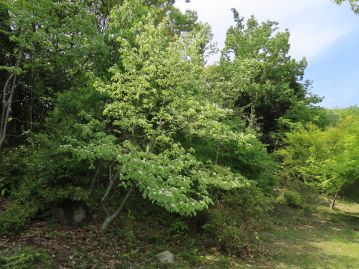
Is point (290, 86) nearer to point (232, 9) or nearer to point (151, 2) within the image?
point (232, 9)

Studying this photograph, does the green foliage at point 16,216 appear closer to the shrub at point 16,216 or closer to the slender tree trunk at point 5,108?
the shrub at point 16,216

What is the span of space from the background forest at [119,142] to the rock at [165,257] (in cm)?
39

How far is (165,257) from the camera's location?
9.38m

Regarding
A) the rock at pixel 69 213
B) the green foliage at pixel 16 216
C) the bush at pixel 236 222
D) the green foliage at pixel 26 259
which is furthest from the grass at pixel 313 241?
the green foliage at pixel 16 216

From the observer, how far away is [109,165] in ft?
34.9

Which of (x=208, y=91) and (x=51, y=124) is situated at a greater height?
(x=208, y=91)

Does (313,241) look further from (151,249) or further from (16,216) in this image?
(16,216)

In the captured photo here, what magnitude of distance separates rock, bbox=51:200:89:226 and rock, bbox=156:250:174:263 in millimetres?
2467

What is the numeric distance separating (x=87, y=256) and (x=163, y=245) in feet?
8.59

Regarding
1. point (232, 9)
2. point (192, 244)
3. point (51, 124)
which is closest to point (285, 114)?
point (232, 9)

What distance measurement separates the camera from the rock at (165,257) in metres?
9.26

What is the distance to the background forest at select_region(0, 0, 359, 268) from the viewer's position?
861 centimetres

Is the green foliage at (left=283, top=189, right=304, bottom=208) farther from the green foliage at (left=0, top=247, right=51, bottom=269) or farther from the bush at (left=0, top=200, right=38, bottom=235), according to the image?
the green foliage at (left=0, top=247, right=51, bottom=269)

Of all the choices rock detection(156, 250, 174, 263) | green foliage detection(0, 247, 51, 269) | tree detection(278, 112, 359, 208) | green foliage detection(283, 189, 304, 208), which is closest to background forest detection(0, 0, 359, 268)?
green foliage detection(0, 247, 51, 269)
